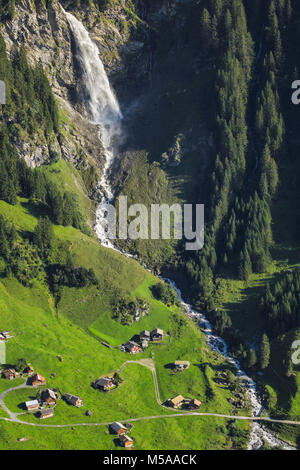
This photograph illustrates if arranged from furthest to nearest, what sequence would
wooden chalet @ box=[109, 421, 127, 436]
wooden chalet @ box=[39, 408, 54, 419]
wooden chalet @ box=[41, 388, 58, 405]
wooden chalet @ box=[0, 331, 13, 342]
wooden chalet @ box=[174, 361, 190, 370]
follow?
1. wooden chalet @ box=[174, 361, 190, 370]
2. wooden chalet @ box=[0, 331, 13, 342]
3. wooden chalet @ box=[41, 388, 58, 405]
4. wooden chalet @ box=[109, 421, 127, 436]
5. wooden chalet @ box=[39, 408, 54, 419]

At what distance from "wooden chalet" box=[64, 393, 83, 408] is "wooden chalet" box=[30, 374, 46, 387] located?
6540 mm

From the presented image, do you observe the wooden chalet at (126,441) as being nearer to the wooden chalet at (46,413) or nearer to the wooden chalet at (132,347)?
the wooden chalet at (46,413)

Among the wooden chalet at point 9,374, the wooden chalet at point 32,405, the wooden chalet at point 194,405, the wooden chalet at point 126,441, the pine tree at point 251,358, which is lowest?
the wooden chalet at point 126,441

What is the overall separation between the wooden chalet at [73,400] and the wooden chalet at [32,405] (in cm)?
785

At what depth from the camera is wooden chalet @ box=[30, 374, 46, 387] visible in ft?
396

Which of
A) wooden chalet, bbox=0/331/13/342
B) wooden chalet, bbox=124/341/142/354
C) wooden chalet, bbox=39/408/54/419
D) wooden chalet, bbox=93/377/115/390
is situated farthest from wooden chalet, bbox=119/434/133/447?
wooden chalet, bbox=0/331/13/342

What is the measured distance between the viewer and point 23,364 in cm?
12481

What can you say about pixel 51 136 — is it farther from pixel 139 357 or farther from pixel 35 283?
pixel 139 357

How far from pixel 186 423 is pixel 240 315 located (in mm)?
49543

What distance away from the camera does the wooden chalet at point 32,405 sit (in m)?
113

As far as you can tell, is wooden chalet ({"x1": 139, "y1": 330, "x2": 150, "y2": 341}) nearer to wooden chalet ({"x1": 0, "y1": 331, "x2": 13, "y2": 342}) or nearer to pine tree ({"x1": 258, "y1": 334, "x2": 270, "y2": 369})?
pine tree ({"x1": 258, "y1": 334, "x2": 270, "y2": 369})

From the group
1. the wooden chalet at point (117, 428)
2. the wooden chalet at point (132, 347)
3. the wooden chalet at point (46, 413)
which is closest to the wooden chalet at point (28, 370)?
the wooden chalet at point (46, 413)

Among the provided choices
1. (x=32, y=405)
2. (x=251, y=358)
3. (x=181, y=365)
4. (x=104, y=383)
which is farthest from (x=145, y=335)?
(x=32, y=405)

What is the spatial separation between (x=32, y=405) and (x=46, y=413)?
3726 millimetres
